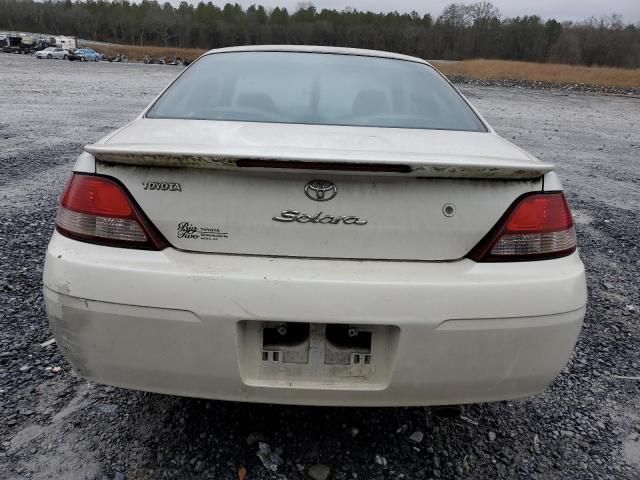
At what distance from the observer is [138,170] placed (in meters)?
1.58

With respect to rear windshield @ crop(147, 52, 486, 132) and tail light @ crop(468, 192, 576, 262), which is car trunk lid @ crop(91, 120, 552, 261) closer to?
tail light @ crop(468, 192, 576, 262)

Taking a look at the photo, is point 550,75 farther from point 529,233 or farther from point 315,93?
point 529,233

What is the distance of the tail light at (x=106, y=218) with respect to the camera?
1575 mm

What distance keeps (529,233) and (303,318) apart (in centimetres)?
76

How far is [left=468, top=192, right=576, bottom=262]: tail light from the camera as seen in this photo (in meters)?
1.61

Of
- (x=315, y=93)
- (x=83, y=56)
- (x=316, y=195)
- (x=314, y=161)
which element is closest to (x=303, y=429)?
(x=316, y=195)

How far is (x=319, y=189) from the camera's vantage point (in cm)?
154

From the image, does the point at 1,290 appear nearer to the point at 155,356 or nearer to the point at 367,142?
the point at 155,356

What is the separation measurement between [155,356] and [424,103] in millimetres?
1633

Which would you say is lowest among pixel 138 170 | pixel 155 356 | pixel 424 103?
pixel 155 356

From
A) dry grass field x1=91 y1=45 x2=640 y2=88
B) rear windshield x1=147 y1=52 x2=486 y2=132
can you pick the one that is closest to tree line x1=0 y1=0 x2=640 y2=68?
dry grass field x1=91 y1=45 x2=640 y2=88

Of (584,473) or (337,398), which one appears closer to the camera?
(337,398)

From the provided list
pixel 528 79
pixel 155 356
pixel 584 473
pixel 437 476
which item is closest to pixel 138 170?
pixel 155 356

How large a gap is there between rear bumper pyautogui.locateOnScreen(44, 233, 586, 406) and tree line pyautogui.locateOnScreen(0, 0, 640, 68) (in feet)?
312
